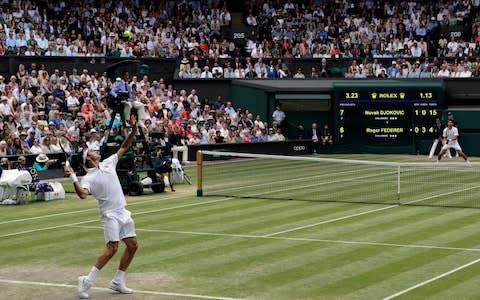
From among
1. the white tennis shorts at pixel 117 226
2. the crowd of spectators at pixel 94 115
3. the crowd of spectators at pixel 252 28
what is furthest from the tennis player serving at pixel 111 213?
the crowd of spectators at pixel 252 28

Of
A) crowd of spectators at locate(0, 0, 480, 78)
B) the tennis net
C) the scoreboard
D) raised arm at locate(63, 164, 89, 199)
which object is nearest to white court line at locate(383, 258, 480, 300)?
raised arm at locate(63, 164, 89, 199)

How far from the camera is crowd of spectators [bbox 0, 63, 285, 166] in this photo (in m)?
32.9

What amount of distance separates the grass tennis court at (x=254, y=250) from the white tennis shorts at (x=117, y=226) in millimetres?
845

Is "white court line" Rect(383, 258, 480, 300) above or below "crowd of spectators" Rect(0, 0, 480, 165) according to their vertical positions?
below

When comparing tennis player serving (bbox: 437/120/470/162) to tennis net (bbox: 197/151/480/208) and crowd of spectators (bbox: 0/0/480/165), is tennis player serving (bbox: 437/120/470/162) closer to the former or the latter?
tennis net (bbox: 197/151/480/208)

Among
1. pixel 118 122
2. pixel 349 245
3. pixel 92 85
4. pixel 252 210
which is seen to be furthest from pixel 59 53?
pixel 349 245

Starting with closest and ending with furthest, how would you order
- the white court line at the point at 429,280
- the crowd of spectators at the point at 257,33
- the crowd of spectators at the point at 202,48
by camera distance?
the white court line at the point at 429,280 → the crowd of spectators at the point at 202,48 → the crowd of spectators at the point at 257,33

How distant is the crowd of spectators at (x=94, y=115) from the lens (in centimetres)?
3288

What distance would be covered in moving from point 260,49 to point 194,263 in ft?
109

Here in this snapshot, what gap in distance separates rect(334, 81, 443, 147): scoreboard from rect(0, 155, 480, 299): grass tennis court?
18.6 m

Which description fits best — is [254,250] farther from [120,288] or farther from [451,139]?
[451,139]

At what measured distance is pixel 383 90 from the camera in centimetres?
4466

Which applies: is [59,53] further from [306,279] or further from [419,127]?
[306,279]

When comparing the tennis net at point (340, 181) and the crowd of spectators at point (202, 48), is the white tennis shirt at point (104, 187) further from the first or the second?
the crowd of spectators at point (202, 48)
